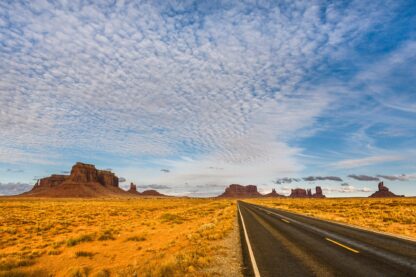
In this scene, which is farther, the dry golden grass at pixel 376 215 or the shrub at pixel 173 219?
the shrub at pixel 173 219

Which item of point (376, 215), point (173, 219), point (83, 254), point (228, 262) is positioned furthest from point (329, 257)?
point (376, 215)

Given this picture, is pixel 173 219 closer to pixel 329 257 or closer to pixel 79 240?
pixel 79 240

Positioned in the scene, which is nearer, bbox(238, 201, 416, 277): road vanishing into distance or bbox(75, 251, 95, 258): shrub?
bbox(238, 201, 416, 277): road vanishing into distance

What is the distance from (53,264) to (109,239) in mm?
6302

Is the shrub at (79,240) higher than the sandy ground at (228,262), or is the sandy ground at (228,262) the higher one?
the sandy ground at (228,262)

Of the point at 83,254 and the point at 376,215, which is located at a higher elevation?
the point at 376,215

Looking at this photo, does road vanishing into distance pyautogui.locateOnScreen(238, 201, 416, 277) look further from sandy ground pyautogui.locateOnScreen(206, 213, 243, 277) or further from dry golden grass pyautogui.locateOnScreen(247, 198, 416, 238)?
dry golden grass pyautogui.locateOnScreen(247, 198, 416, 238)

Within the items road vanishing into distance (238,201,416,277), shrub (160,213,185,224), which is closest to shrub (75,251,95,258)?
road vanishing into distance (238,201,416,277)

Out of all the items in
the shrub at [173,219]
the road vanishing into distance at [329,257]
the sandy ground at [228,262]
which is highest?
the road vanishing into distance at [329,257]

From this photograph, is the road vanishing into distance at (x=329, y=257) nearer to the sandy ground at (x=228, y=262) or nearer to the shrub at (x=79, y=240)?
the sandy ground at (x=228, y=262)

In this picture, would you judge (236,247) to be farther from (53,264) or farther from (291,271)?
(53,264)

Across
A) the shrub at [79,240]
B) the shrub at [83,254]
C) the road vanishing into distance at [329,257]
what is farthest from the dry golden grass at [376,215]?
the shrub at [79,240]

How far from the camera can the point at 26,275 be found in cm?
983

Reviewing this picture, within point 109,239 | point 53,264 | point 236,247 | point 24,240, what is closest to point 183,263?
point 236,247
